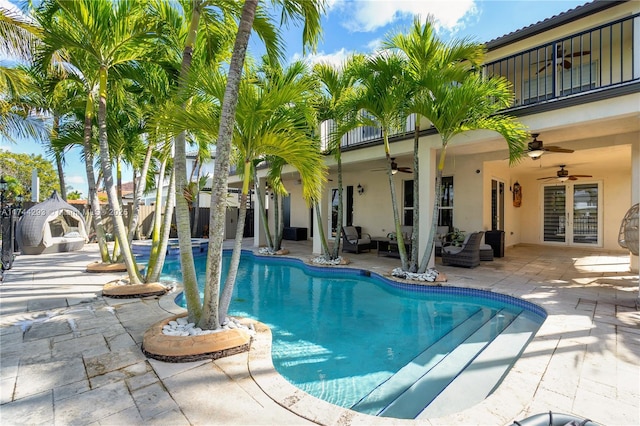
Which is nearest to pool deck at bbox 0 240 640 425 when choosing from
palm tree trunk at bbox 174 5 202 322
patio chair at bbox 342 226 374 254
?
palm tree trunk at bbox 174 5 202 322

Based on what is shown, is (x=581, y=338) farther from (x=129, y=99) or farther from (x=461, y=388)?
(x=129, y=99)

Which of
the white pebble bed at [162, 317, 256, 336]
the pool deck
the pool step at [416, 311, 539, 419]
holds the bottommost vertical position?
the pool step at [416, 311, 539, 419]

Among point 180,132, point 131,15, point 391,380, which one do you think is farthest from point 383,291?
point 131,15

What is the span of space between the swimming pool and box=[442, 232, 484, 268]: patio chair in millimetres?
2433

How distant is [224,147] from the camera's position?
3330 millimetres

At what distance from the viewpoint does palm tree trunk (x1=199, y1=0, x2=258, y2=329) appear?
329 centimetres

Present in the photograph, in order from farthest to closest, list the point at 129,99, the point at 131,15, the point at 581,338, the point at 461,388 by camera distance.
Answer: the point at 129,99, the point at 131,15, the point at 581,338, the point at 461,388

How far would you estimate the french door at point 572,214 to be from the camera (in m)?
13.0

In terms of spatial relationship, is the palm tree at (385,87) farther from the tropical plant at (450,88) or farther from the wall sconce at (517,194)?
the wall sconce at (517,194)

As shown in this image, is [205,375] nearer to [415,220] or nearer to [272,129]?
[272,129]

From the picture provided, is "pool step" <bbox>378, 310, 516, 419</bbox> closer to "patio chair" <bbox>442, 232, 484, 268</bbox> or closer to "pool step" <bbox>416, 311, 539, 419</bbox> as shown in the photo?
"pool step" <bbox>416, 311, 539, 419</bbox>

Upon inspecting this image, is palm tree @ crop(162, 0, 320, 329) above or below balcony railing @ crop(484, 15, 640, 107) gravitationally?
below

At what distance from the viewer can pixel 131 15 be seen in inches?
195

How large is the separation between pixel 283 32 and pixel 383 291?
578 cm
